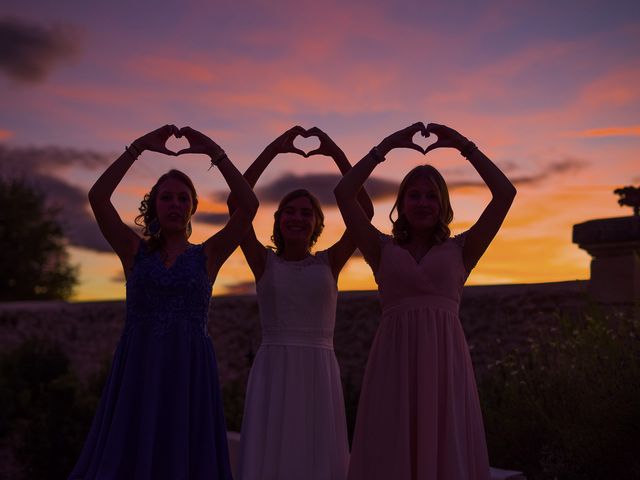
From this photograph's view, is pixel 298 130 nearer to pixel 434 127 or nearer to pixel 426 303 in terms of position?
pixel 434 127

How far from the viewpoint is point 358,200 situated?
4.57 metres

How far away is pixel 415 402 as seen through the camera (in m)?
3.81

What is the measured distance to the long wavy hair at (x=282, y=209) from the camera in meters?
4.75

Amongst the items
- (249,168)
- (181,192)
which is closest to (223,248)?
(181,192)

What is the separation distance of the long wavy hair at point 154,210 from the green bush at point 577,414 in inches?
142

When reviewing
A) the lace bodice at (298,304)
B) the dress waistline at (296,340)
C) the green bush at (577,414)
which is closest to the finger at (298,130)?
the lace bodice at (298,304)

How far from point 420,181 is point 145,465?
6.77 feet

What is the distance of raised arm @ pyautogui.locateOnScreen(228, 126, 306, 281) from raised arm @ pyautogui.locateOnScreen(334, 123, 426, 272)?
30.4 inches

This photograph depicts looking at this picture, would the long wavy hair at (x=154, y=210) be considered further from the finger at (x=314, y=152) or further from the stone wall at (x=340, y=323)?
the stone wall at (x=340, y=323)

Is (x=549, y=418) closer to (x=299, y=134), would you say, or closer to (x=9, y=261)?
(x=299, y=134)

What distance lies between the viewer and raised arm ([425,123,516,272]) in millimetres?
3920

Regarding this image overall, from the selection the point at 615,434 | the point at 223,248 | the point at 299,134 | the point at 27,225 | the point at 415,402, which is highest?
the point at 27,225

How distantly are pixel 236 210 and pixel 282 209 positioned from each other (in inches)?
22.5

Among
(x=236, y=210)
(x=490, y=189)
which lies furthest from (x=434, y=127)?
(x=236, y=210)
